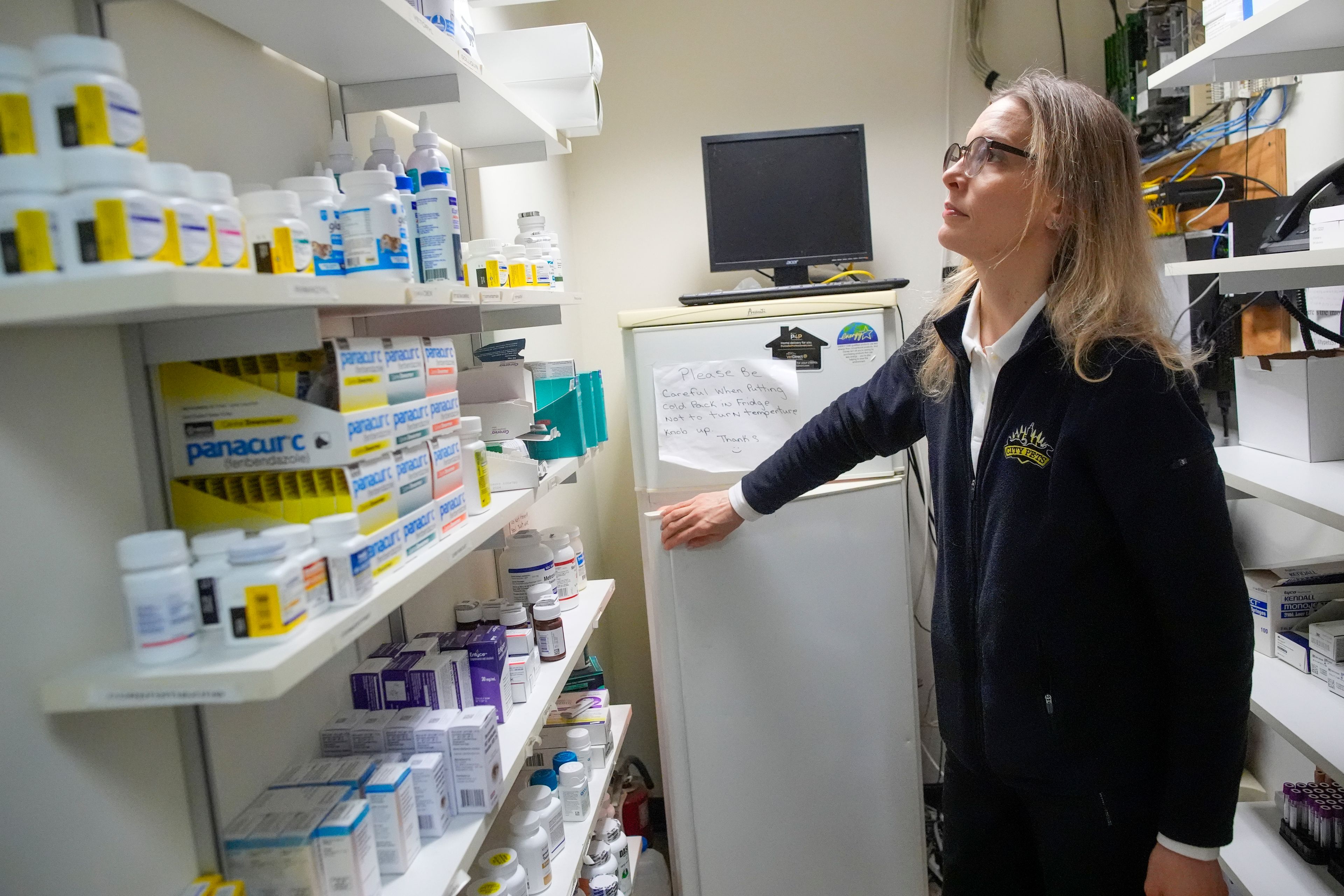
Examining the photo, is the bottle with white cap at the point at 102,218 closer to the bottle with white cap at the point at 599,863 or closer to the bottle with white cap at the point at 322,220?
the bottle with white cap at the point at 322,220

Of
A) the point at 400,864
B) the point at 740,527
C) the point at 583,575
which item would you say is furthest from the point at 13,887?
the point at 740,527

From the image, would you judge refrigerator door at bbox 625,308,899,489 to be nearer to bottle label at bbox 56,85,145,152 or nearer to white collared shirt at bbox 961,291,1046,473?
white collared shirt at bbox 961,291,1046,473

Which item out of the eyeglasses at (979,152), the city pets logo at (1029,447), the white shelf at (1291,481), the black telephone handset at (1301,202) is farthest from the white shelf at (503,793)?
the black telephone handset at (1301,202)

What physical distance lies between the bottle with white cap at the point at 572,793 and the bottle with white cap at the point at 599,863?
0.42 ft

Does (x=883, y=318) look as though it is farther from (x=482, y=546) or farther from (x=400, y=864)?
(x=400, y=864)

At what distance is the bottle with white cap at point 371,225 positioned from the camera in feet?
3.30

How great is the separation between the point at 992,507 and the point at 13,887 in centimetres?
131

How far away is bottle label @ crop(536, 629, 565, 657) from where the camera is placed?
65.9 inches

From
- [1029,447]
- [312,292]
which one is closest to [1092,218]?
[1029,447]

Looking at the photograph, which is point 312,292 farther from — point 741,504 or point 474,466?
point 741,504

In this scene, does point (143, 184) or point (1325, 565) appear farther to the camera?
point (1325, 565)

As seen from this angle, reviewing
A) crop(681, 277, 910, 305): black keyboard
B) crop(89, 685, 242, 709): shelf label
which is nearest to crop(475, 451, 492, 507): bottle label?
crop(89, 685, 242, 709): shelf label

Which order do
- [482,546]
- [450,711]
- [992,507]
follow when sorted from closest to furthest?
[450,711] < [992,507] < [482,546]

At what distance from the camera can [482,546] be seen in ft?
6.25
